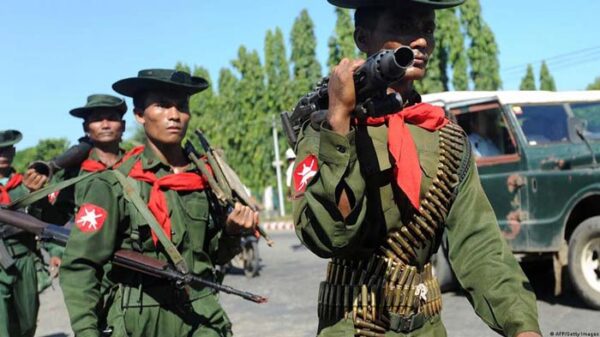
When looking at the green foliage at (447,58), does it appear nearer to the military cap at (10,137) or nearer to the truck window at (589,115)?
the truck window at (589,115)

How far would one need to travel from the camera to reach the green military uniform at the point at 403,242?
2373mm

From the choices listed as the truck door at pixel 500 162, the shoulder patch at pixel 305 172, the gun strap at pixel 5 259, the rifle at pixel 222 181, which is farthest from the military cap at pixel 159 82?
the truck door at pixel 500 162

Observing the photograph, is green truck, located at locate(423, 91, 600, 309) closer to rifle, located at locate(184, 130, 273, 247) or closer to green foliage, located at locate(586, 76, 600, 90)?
rifle, located at locate(184, 130, 273, 247)

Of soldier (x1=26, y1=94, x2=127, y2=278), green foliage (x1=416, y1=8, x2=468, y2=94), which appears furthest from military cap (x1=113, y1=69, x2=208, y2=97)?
green foliage (x1=416, y1=8, x2=468, y2=94)

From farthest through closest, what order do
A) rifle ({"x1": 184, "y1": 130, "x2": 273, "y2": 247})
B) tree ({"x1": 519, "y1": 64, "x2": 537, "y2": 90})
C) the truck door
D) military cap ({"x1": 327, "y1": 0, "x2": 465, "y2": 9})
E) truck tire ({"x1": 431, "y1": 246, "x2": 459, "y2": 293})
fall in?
1. tree ({"x1": 519, "y1": 64, "x2": 537, "y2": 90})
2. truck tire ({"x1": 431, "y1": 246, "x2": 459, "y2": 293})
3. the truck door
4. rifle ({"x1": 184, "y1": 130, "x2": 273, "y2": 247})
5. military cap ({"x1": 327, "y1": 0, "x2": 465, "y2": 9})

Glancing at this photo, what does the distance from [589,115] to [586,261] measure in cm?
185

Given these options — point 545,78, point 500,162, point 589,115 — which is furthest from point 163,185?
point 545,78

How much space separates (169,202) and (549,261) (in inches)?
288

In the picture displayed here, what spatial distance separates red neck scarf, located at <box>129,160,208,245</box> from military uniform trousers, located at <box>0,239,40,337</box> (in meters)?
3.06

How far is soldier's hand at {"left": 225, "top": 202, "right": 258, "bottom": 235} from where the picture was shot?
14.1ft

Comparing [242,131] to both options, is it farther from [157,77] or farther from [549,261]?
[157,77]

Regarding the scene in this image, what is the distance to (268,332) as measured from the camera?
8.48 m

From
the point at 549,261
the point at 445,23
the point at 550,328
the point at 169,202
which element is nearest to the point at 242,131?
the point at 445,23

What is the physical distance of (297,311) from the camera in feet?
31.8
